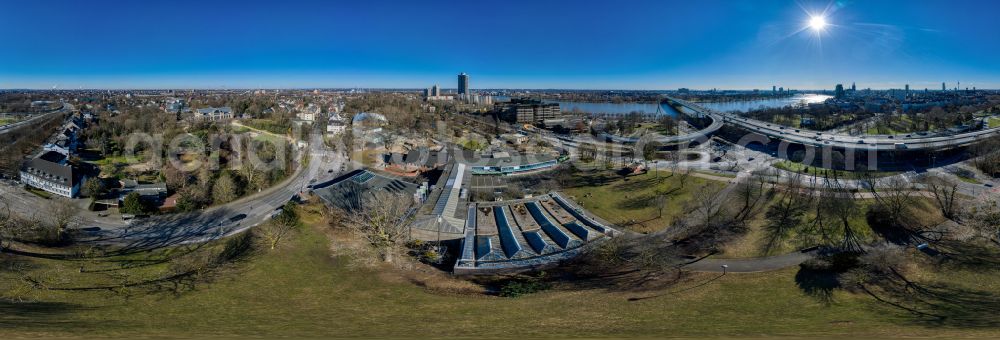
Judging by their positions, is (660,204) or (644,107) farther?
(644,107)

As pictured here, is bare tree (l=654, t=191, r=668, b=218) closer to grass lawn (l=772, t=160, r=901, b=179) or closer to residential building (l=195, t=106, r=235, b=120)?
grass lawn (l=772, t=160, r=901, b=179)

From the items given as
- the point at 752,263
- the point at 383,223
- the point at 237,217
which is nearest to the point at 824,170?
the point at 752,263

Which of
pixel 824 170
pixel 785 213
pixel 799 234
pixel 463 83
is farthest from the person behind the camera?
pixel 463 83

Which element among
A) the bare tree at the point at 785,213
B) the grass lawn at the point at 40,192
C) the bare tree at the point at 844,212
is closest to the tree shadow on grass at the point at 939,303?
the bare tree at the point at 844,212

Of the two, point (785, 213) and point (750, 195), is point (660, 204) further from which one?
point (785, 213)

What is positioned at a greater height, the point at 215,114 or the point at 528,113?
the point at 528,113

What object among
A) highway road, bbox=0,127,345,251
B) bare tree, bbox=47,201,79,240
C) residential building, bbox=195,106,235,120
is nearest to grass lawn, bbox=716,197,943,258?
highway road, bbox=0,127,345,251
